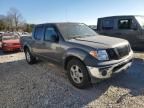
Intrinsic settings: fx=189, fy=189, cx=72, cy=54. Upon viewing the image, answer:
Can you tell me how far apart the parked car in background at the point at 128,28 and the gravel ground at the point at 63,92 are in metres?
2.69

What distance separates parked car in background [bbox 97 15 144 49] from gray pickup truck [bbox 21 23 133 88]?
344 cm

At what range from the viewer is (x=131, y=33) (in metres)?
9.11

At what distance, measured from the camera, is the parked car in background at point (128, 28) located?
8852 millimetres

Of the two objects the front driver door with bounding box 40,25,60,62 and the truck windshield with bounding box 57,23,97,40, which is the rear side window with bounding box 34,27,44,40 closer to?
the front driver door with bounding box 40,25,60,62

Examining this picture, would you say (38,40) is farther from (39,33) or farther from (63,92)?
(63,92)

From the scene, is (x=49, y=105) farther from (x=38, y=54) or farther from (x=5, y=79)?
(x=38, y=54)

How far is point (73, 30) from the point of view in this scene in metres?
6.10

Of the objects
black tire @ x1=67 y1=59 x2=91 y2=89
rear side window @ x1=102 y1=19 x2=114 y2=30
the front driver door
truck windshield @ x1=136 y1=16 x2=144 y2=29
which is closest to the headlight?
black tire @ x1=67 y1=59 x2=91 y2=89

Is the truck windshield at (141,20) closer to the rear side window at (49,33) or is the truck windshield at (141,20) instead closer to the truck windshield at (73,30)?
the truck windshield at (73,30)

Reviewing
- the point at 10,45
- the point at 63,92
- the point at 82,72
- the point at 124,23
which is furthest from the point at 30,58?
the point at 10,45

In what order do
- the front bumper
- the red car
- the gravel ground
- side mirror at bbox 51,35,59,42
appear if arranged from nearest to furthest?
1. the gravel ground
2. the front bumper
3. side mirror at bbox 51,35,59,42
4. the red car

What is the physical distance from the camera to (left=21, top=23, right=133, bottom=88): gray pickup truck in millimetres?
4551

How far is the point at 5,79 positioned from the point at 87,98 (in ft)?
10.6

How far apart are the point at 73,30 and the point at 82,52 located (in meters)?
1.55
